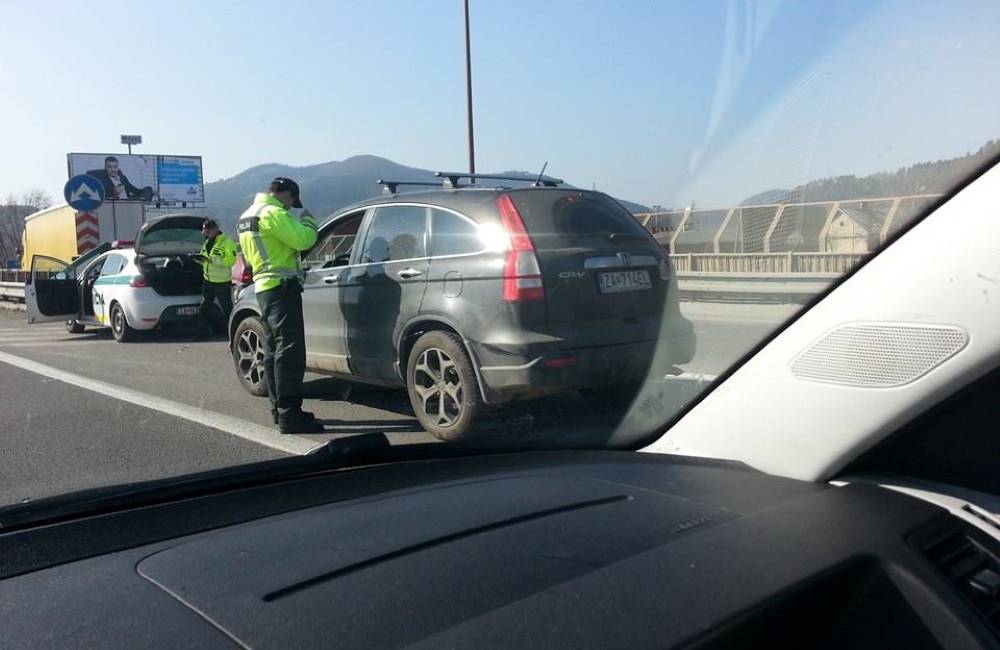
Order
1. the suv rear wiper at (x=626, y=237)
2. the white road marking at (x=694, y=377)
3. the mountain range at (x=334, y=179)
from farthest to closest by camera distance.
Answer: the mountain range at (x=334, y=179)
the suv rear wiper at (x=626, y=237)
the white road marking at (x=694, y=377)

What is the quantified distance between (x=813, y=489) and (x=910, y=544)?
0.42 m

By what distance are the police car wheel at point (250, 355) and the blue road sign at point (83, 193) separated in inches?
432

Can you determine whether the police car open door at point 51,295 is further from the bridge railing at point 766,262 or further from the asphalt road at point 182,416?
the bridge railing at point 766,262

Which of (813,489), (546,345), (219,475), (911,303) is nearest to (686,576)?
(813,489)

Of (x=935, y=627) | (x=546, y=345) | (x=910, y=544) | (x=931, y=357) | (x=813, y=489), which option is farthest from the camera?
(x=546, y=345)

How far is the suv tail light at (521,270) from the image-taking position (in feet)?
17.3

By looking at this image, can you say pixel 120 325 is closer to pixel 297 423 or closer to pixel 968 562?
pixel 297 423

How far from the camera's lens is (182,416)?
23.3 ft

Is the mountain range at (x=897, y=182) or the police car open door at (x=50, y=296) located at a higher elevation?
the mountain range at (x=897, y=182)

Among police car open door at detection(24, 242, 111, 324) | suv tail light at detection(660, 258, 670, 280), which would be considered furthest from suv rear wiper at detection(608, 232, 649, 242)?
police car open door at detection(24, 242, 111, 324)

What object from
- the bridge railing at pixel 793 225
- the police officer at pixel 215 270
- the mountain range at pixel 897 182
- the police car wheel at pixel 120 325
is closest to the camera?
the mountain range at pixel 897 182

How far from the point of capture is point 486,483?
2.66 m

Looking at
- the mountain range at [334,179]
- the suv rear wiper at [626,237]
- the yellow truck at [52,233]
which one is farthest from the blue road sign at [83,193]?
the suv rear wiper at [626,237]

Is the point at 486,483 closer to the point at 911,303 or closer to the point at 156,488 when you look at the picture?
the point at 156,488
